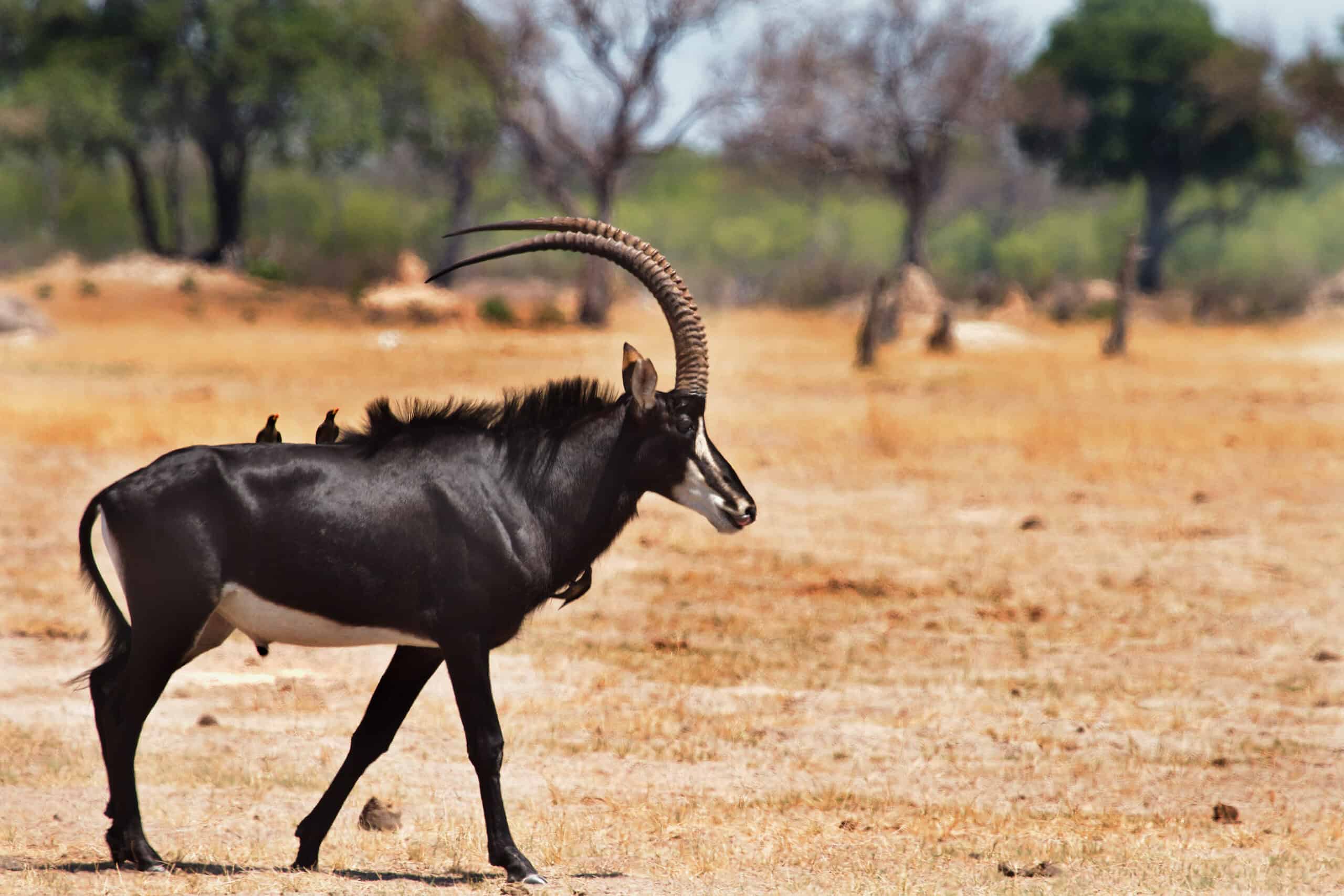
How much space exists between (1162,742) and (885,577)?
4.05 m

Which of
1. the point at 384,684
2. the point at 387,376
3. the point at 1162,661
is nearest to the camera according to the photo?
the point at 384,684

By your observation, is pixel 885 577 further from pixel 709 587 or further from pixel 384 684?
pixel 384 684

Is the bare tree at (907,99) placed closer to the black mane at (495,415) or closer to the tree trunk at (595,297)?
the tree trunk at (595,297)

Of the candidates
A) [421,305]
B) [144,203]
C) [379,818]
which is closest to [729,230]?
[144,203]

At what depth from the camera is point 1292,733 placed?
8492 millimetres

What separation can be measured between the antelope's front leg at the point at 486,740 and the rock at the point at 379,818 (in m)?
1.13

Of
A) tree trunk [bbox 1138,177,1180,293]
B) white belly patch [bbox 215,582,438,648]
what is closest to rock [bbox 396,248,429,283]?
tree trunk [bbox 1138,177,1180,293]

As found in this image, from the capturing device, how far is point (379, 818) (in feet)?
21.6

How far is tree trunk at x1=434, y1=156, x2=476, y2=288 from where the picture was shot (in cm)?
A: 5653

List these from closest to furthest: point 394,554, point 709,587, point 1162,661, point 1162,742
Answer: point 394,554, point 1162,742, point 1162,661, point 709,587

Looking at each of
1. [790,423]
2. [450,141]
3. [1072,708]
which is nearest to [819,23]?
[450,141]

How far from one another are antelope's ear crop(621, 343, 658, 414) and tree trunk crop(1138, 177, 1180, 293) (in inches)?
2102

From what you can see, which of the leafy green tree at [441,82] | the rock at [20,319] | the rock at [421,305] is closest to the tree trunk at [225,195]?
the leafy green tree at [441,82]

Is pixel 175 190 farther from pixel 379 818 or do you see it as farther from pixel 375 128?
pixel 379 818
